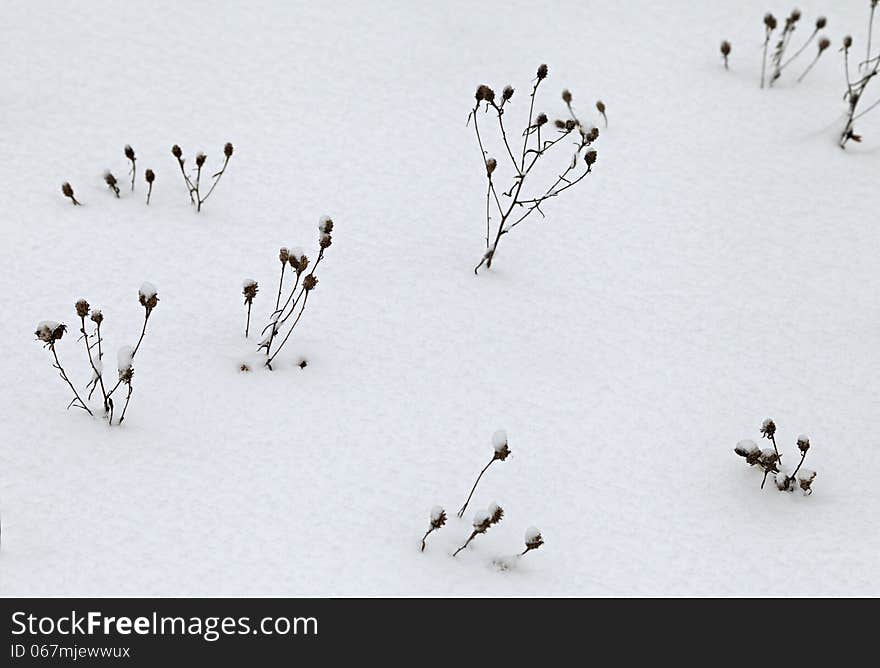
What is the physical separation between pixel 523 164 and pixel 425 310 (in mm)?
848

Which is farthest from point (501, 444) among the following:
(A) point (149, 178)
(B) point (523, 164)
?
(A) point (149, 178)

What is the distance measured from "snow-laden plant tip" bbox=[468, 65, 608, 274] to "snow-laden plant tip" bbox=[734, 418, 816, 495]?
990 mm

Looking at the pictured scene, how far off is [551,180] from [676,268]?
789 millimetres

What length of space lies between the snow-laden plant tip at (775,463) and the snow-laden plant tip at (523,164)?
39.0 inches

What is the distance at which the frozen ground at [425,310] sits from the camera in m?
2.37

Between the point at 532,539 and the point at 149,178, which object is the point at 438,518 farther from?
the point at 149,178

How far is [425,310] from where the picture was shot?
3.22m

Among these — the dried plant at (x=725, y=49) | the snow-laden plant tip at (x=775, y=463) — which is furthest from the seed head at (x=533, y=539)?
the dried plant at (x=725, y=49)

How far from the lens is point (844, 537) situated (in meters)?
2.52

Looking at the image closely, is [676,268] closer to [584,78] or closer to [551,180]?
[551,180]

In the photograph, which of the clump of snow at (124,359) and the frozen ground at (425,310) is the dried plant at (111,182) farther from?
the clump of snow at (124,359)

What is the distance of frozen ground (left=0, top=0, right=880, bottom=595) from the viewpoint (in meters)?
2.37

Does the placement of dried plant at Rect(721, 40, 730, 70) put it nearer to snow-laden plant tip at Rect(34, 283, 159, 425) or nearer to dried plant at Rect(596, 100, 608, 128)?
dried plant at Rect(596, 100, 608, 128)

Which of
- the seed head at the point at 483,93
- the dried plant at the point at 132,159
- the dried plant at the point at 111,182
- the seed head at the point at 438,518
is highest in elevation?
the seed head at the point at 483,93
